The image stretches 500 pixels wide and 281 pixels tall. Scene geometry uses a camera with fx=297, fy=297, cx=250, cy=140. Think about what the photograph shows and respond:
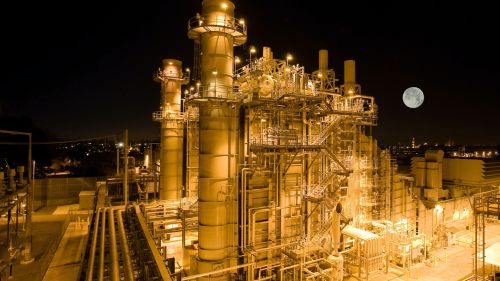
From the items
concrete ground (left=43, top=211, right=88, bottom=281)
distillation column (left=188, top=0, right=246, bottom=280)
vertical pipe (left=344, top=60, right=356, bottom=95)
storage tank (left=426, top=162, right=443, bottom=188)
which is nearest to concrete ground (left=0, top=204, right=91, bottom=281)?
concrete ground (left=43, top=211, right=88, bottom=281)

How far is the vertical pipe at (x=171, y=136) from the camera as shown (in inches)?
1161

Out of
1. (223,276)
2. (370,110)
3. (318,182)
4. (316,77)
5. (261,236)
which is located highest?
(316,77)

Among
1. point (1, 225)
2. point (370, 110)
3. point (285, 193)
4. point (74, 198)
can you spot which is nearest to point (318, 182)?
point (285, 193)

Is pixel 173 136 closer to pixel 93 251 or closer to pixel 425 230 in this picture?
pixel 93 251

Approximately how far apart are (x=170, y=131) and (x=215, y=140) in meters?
13.3

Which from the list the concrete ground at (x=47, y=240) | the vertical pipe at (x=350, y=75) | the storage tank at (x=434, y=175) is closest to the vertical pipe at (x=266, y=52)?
the vertical pipe at (x=350, y=75)

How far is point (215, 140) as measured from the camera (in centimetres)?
1766

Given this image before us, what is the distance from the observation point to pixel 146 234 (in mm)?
12953

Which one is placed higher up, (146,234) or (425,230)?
(146,234)

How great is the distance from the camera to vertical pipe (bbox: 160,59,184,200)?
2950cm

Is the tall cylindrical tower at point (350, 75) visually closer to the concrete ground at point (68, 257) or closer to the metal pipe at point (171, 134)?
the metal pipe at point (171, 134)

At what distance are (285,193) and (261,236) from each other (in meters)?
3.20

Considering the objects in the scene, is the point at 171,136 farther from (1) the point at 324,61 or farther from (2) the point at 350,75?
(2) the point at 350,75

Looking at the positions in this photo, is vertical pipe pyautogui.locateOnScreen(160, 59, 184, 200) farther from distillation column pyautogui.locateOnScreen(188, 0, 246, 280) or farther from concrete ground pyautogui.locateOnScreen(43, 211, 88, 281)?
distillation column pyautogui.locateOnScreen(188, 0, 246, 280)
